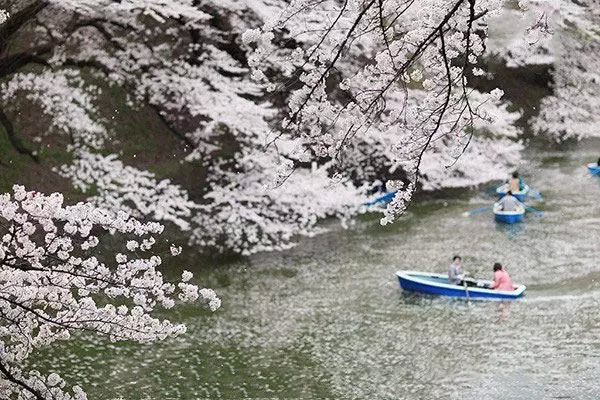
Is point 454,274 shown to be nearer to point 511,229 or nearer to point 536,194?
point 511,229

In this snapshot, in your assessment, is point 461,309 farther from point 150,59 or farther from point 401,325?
point 150,59

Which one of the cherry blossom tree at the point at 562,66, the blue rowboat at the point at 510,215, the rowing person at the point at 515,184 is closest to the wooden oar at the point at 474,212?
the blue rowboat at the point at 510,215

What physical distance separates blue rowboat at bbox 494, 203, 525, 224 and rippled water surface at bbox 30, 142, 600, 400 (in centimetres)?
27

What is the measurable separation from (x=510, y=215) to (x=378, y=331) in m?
Answer: 7.02

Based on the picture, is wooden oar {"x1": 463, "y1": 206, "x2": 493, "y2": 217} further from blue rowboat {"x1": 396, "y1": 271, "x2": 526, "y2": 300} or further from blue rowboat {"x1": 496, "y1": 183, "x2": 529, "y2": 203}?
blue rowboat {"x1": 396, "y1": 271, "x2": 526, "y2": 300}

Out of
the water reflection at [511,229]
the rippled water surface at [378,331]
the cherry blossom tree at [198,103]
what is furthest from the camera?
the water reflection at [511,229]

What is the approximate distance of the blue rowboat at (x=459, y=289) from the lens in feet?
46.7

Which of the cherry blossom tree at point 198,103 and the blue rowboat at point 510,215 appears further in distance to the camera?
the blue rowboat at point 510,215

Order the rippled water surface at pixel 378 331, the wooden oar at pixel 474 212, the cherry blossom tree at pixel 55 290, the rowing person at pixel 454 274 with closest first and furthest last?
1. the cherry blossom tree at pixel 55 290
2. the rippled water surface at pixel 378 331
3. the rowing person at pixel 454 274
4. the wooden oar at pixel 474 212

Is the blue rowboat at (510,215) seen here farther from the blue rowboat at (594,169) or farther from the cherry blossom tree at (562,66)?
the cherry blossom tree at (562,66)

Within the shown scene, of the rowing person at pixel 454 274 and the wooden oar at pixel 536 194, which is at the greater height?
the rowing person at pixel 454 274

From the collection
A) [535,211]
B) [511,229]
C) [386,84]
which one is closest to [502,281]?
[511,229]

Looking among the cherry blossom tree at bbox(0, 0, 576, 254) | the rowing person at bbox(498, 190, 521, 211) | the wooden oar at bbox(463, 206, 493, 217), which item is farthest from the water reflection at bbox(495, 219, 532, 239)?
the cherry blossom tree at bbox(0, 0, 576, 254)

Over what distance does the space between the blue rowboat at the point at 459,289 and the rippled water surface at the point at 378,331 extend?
0.59 ft
